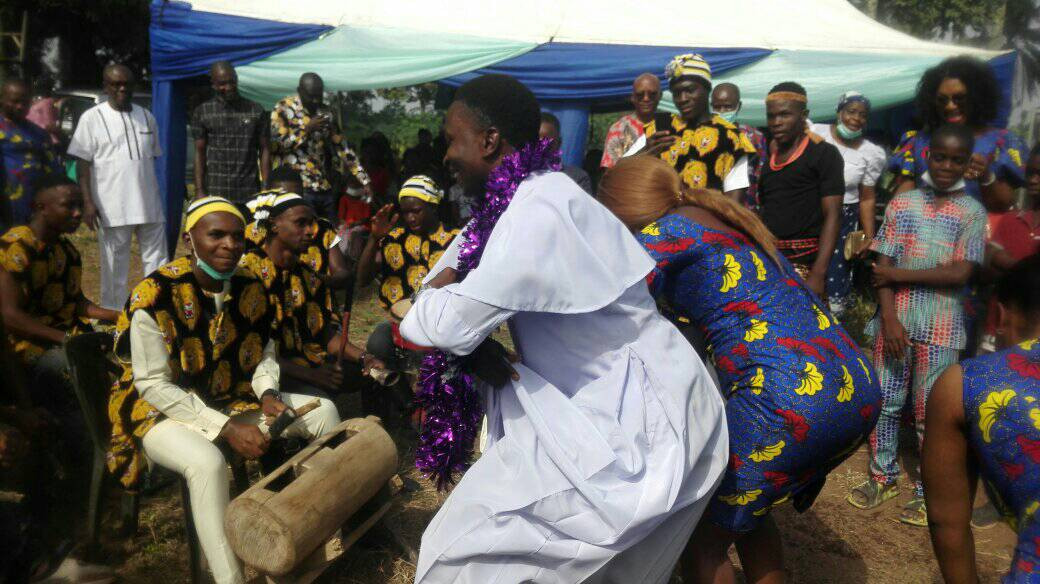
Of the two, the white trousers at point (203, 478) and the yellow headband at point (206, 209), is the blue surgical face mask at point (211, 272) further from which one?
the white trousers at point (203, 478)

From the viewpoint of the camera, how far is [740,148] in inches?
179

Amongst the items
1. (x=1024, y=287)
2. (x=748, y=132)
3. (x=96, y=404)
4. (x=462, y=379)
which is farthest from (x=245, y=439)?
(x=748, y=132)

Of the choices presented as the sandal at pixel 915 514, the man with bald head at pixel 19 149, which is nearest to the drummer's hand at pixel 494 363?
the sandal at pixel 915 514

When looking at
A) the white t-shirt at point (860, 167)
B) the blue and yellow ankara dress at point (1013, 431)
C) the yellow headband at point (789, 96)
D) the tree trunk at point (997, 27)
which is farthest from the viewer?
the tree trunk at point (997, 27)

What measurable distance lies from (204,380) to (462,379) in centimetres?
174

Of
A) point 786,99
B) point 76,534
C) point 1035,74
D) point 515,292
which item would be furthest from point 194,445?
point 1035,74

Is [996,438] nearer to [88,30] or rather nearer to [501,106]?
[501,106]

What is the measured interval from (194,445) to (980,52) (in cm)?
804

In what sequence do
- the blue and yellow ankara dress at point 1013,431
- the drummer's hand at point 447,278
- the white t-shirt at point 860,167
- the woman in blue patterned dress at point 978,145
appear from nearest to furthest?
the blue and yellow ankara dress at point 1013,431
the drummer's hand at point 447,278
the woman in blue patterned dress at point 978,145
the white t-shirt at point 860,167

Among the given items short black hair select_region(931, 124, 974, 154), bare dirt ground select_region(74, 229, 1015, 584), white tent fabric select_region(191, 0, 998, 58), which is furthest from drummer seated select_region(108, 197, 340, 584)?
white tent fabric select_region(191, 0, 998, 58)

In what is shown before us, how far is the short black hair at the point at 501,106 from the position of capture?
7.08ft

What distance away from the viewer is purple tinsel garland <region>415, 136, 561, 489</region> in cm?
210

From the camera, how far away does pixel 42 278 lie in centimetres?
398

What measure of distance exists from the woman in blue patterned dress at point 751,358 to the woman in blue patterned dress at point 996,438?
396mm
